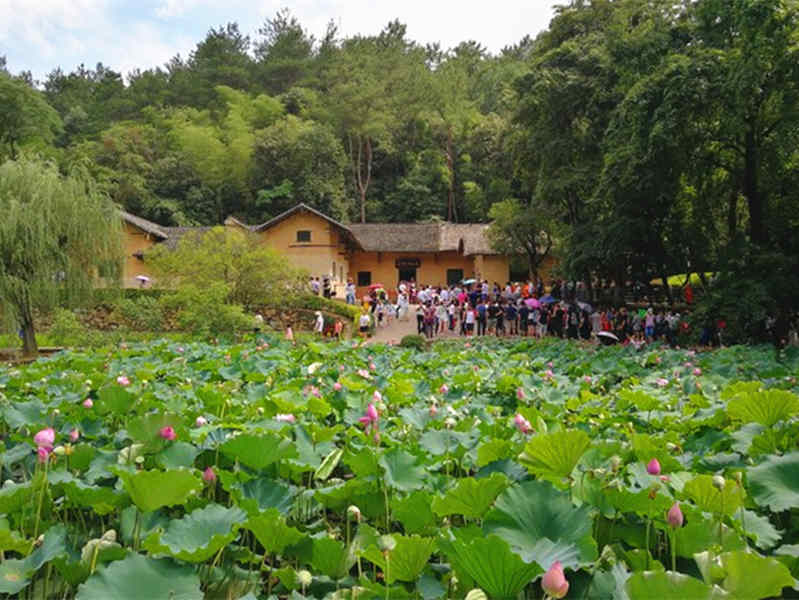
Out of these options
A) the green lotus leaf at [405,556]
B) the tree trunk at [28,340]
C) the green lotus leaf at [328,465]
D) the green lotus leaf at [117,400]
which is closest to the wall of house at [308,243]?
the tree trunk at [28,340]

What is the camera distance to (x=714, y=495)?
166 cm

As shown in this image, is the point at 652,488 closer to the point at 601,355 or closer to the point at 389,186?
the point at 601,355

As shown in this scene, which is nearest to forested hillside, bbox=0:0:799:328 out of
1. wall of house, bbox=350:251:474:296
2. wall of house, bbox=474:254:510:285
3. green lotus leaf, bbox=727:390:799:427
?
wall of house, bbox=474:254:510:285

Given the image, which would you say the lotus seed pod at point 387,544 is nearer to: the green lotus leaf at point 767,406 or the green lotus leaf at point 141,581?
the green lotus leaf at point 141,581

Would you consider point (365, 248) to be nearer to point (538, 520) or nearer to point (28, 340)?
point (28, 340)

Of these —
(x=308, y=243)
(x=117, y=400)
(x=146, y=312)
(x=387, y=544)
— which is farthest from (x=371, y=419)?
(x=308, y=243)

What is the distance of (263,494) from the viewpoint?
1857 millimetres

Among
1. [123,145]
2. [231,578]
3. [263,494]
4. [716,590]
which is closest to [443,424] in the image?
[263,494]

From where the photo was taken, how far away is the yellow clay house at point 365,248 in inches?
1209

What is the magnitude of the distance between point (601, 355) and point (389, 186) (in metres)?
38.1

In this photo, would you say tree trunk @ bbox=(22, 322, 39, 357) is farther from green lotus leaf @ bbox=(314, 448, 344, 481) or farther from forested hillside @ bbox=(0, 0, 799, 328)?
green lotus leaf @ bbox=(314, 448, 344, 481)

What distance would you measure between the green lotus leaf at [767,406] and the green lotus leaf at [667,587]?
152 cm

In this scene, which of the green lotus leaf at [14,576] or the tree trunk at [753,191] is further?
the tree trunk at [753,191]

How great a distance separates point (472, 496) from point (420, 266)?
34.0 metres
